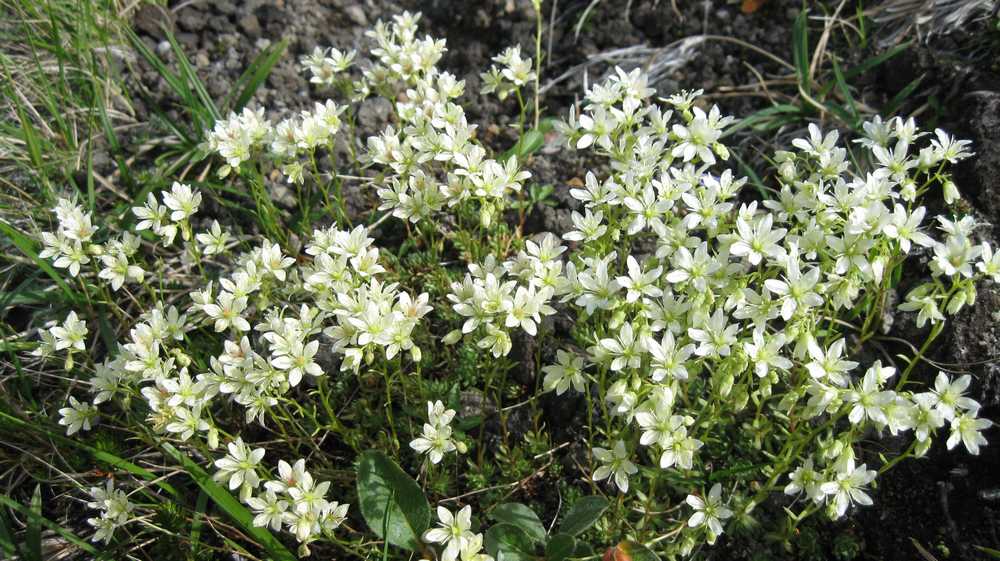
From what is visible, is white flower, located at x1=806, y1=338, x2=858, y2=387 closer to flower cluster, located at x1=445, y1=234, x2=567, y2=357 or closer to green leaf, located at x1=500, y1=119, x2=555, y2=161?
flower cluster, located at x1=445, y1=234, x2=567, y2=357

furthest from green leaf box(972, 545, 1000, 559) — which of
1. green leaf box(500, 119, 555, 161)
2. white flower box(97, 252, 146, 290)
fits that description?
white flower box(97, 252, 146, 290)

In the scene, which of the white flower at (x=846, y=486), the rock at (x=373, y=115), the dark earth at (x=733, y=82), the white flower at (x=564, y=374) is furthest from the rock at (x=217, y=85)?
the white flower at (x=846, y=486)

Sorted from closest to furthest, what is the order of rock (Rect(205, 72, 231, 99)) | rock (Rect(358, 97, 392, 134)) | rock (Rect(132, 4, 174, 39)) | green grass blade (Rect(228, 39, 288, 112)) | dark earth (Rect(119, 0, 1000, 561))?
dark earth (Rect(119, 0, 1000, 561)) → green grass blade (Rect(228, 39, 288, 112)) → rock (Rect(358, 97, 392, 134)) → rock (Rect(205, 72, 231, 99)) → rock (Rect(132, 4, 174, 39))

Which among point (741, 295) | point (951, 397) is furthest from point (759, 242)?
point (951, 397)

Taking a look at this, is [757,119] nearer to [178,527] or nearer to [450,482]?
A: [450,482]

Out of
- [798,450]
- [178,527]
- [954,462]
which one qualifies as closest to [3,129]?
[178,527]

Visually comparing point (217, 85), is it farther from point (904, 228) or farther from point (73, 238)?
point (904, 228)
